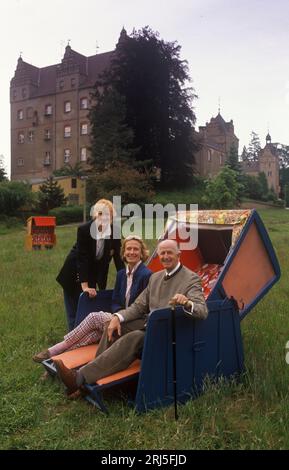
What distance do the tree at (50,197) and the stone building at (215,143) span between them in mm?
35600

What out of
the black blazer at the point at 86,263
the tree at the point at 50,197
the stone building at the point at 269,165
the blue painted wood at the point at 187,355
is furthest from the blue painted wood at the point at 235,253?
the stone building at the point at 269,165

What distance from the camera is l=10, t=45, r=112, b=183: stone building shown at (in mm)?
64250

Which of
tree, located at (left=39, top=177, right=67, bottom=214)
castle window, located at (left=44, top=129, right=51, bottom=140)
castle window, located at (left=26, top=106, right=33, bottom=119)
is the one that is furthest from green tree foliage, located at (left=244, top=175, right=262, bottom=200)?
castle window, located at (left=26, top=106, right=33, bottom=119)

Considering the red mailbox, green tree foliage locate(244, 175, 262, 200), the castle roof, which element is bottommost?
the red mailbox

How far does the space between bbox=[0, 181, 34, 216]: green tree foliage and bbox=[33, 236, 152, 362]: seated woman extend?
103ft

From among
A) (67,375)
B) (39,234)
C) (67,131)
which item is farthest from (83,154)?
(67,375)

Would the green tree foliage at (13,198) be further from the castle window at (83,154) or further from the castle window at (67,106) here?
the castle window at (67,106)

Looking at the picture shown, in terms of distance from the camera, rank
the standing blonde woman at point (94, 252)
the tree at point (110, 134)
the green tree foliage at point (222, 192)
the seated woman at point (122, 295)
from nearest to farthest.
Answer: the seated woman at point (122, 295) → the standing blonde woman at point (94, 252) → the tree at point (110, 134) → the green tree foliage at point (222, 192)

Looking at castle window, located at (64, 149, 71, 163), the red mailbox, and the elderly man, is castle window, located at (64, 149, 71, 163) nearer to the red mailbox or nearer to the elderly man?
the red mailbox

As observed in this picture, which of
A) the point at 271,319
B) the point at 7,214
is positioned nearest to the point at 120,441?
the point at 271,319

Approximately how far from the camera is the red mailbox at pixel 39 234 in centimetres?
1744

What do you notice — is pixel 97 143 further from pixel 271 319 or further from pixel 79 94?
pixel 271 319
